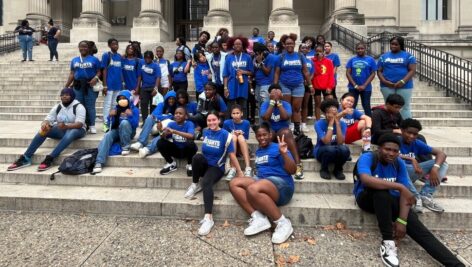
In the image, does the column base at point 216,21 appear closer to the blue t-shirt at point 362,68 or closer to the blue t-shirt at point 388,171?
the blue t-shirt at point 362,68

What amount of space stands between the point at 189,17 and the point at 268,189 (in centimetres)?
2342

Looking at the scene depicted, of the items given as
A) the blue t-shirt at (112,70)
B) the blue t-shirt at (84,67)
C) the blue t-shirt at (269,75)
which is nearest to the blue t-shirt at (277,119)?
the blue t-shirt at (269,75)

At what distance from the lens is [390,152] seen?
3711mm

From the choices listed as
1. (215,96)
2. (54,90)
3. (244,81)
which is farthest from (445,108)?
(54,90)

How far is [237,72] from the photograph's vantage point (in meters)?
6.24

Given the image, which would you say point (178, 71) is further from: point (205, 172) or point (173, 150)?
point (205, 172)

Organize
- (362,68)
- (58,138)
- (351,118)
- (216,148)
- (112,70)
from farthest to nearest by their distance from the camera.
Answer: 1. (112,70)
2. (362,68)
3. (58,138)
4. (351,118)
5. (216,148)

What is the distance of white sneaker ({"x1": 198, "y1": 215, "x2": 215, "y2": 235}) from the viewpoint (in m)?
4.04

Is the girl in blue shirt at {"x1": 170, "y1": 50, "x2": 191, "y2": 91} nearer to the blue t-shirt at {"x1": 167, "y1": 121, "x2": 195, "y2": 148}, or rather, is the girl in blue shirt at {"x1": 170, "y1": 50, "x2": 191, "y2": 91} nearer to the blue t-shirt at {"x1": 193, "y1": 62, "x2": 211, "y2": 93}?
the blue t-shirt at {"x1": 193, "y1": 62, "x2": 211, "y2": 93}

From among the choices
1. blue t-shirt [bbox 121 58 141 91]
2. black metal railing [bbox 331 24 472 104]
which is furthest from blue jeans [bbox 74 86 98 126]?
black metal railing [bbox 331 24 472 104]

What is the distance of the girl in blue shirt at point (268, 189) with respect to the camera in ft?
13.1

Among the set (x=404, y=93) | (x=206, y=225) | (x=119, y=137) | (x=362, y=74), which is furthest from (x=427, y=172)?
(x=119, y=137)

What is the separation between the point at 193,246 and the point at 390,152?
95.6 inches

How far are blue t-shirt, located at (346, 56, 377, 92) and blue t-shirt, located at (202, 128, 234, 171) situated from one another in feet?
11.2
